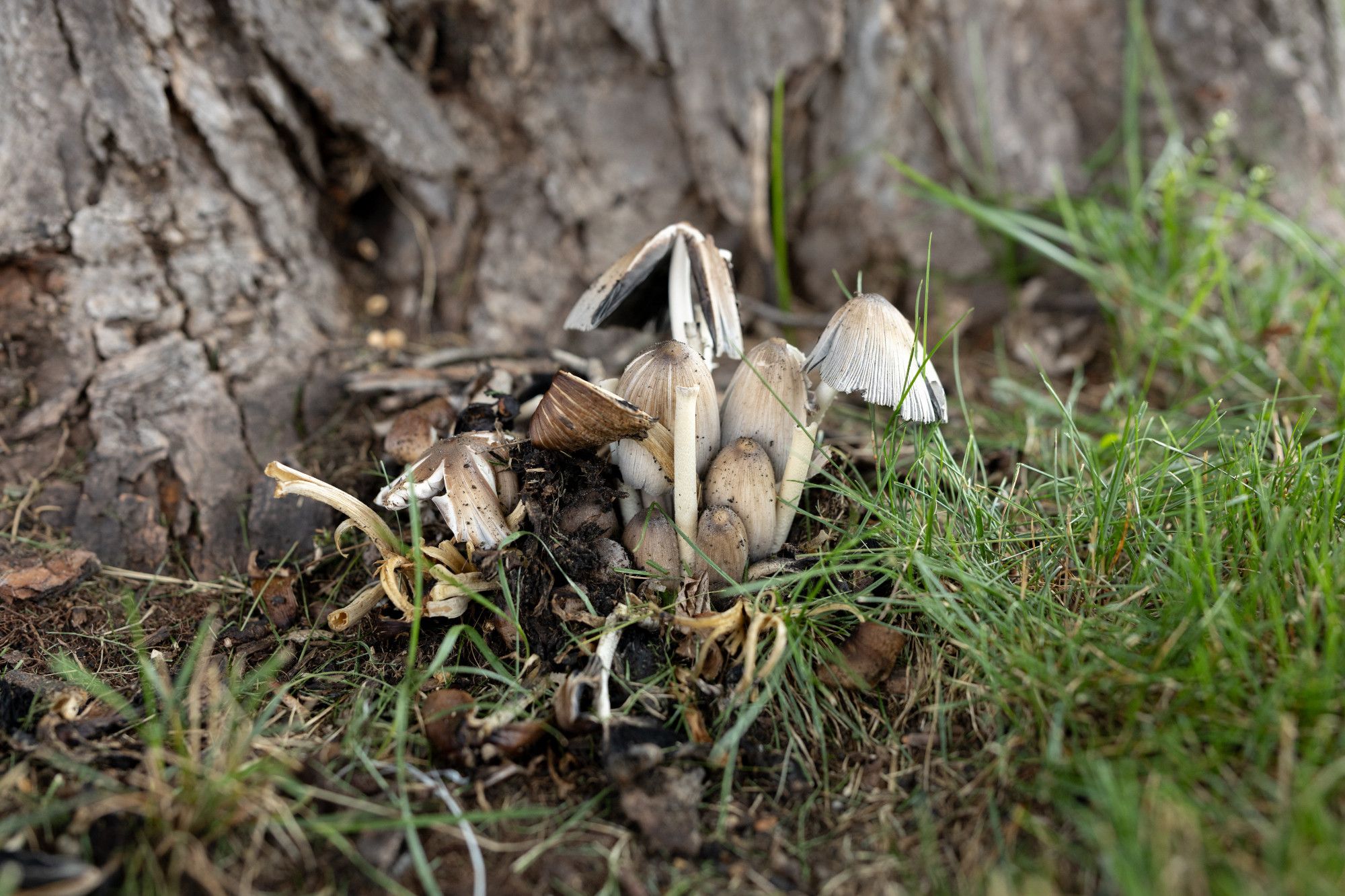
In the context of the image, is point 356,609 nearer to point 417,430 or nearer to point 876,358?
point 417,430

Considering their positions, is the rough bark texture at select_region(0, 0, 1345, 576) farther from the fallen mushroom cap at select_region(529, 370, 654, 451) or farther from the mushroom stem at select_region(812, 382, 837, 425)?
the mushroom stem at select_region(812, 382, 837, 425)

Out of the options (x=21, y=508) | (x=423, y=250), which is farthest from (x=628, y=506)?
(x=423, y=250)

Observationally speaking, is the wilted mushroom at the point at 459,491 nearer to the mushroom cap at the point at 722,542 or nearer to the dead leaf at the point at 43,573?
the mushroom cap at the point at 722,542

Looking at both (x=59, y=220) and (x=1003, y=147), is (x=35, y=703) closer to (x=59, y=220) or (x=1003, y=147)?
(x=59, y=220)

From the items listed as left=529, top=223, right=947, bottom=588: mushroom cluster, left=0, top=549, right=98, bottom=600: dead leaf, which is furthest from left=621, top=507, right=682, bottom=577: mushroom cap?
left=0, top=549, right=98, bottom=600: dead leaf

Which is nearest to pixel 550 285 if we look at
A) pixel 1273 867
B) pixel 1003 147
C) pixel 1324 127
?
pixel 1003 147

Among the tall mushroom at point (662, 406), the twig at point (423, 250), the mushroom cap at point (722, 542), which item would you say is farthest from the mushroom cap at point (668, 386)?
the twig at point (423, 250)
